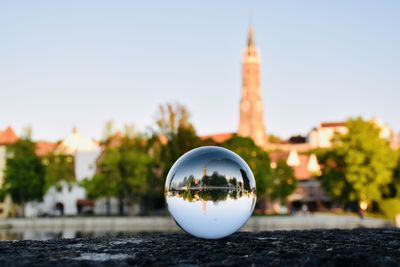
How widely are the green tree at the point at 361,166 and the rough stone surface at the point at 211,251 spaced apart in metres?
50.4

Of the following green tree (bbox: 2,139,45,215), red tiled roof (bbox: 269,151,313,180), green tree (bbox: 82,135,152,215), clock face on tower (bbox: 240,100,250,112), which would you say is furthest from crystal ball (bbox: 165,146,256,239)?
clock face on tower (bbox: 240,100,250,112)

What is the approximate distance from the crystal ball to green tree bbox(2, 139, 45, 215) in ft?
205

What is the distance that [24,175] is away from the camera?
2744 inches

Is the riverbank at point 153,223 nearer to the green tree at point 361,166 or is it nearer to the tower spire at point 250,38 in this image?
the green tree at point 361,166

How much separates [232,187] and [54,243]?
10.9 ft

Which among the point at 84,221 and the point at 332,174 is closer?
the point at 84,221

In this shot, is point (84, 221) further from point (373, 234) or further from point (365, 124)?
point (373, 234)

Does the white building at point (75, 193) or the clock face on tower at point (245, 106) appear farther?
the clock face on tower at point (245, 106)

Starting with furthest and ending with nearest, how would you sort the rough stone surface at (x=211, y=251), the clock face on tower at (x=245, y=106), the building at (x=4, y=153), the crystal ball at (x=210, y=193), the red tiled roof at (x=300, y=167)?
1. the clock face on tower at (x=245, y=106)
2. the red tiled roof at (x=300, y=167)
3. the building at (x=4, y=153)
4. the crystal ball at (x=210, y=193)
5. the rough stone surface at (x=211, y=251)

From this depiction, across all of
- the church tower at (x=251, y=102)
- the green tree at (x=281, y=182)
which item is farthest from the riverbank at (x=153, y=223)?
the church tower at (x=251, y=102)

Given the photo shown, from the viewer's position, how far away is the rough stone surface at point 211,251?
7.91m

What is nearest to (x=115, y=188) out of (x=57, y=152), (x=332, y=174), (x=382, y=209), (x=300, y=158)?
(x=57, y=152)

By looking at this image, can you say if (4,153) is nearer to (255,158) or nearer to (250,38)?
(255,158)

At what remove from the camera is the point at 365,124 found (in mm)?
61531
